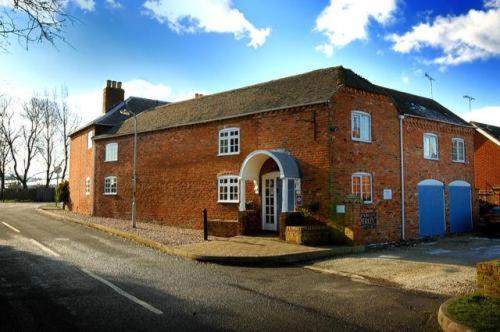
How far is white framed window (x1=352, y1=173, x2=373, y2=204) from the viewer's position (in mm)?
17119

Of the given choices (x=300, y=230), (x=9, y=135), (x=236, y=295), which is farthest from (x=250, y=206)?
(x=9, y=135)

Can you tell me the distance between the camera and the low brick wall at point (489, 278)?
7.24 meters

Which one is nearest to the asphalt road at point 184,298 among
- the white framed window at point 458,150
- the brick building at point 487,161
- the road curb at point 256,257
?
the road curb at point 256,257

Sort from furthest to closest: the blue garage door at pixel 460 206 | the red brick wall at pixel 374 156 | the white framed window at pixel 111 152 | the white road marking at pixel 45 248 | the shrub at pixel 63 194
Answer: the shrub at pixel 63 194 → the white framed window at pixel 111 152 → the blue garage door at pixel 460 206 → the red brick wall at pixel 374 156 → the white road marking at pixel 45 248

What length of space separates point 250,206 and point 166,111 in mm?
10872

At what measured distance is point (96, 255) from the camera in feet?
43.7

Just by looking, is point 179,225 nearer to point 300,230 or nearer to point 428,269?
point 300,230

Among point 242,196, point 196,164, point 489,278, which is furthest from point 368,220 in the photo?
point 489,278

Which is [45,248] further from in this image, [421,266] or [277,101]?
[421,266]

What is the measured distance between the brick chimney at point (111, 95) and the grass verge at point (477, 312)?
3024cm

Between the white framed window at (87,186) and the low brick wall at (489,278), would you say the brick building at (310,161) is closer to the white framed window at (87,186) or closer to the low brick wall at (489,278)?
the white framed window at (87,186)

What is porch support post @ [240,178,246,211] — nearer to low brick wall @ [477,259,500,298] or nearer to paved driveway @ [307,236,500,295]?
paved driveway @ [307,236,500,295]

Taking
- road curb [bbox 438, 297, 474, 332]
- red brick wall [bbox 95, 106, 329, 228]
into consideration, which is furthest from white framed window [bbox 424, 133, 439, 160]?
road curb [bbox 438, 297, 474, 332]

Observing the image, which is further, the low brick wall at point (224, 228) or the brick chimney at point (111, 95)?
the brick chimney at point (111, 95)
